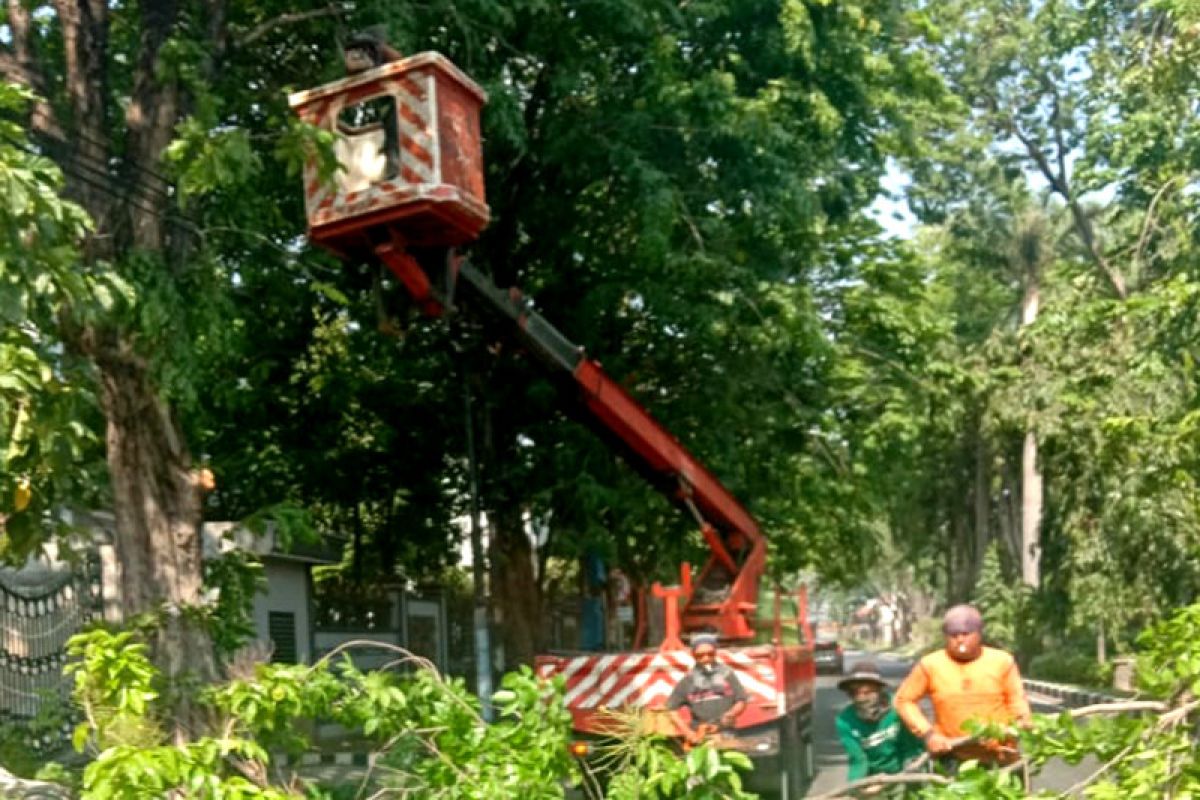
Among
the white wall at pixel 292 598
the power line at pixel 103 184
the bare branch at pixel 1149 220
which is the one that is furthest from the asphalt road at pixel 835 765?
the bare branch at pixel 1149 220

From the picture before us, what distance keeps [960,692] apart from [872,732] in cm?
101

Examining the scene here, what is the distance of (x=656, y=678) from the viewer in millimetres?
13641

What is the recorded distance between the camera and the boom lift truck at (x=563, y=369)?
34.1 feet

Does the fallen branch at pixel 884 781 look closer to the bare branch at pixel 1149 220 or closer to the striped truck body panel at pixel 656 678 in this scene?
the striped truck body panel at pixel 656 678

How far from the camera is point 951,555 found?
48.9m

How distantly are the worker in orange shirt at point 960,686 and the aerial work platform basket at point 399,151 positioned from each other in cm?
466

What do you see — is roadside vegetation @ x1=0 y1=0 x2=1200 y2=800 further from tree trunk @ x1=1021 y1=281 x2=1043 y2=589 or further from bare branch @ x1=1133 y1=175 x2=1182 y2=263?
tree trunk @ x1=1021 y1=281 x2=1043 y2=589

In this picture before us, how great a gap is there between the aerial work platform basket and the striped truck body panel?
4.49 metres

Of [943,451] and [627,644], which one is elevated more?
[943,451]

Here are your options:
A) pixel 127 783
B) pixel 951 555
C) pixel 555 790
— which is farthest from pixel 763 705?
pixel 951 555

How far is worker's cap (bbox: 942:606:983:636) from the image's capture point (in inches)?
297

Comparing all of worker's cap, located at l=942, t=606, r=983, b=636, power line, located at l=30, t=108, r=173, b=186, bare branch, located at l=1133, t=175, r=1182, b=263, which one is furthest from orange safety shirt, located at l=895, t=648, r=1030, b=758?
bare branch, located at l=1133, t=175, r=1182, b=263

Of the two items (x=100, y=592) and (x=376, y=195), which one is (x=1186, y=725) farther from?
(x=100, y=592)

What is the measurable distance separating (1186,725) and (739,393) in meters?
13.2
